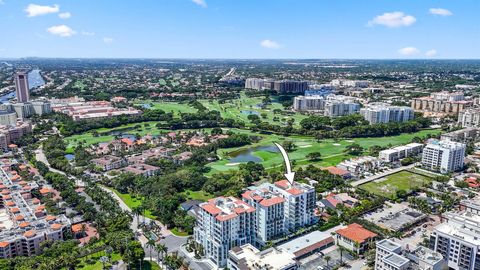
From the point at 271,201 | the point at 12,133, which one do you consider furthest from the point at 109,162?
the point at 271,201

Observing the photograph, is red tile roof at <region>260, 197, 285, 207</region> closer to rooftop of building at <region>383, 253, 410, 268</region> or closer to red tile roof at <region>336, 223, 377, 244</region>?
red tile roof at <region>336, 223, 377, 244</region>

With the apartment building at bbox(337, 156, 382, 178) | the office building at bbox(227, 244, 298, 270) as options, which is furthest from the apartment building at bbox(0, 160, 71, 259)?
the apartment building at bbox(337, 156, 382, 178)

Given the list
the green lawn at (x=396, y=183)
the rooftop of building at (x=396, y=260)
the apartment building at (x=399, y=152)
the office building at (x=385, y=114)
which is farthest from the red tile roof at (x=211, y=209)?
the office building at (x=385, y=114)

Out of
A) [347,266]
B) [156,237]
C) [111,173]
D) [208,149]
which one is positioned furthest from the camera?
[208,149]

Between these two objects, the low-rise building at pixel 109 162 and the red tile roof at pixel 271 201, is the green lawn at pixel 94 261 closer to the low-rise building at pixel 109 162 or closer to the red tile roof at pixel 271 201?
the red tile roof at pixel 271 201

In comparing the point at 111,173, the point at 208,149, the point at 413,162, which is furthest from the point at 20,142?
the point at 413,162

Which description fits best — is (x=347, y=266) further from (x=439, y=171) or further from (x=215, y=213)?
(x=439, y=171)
